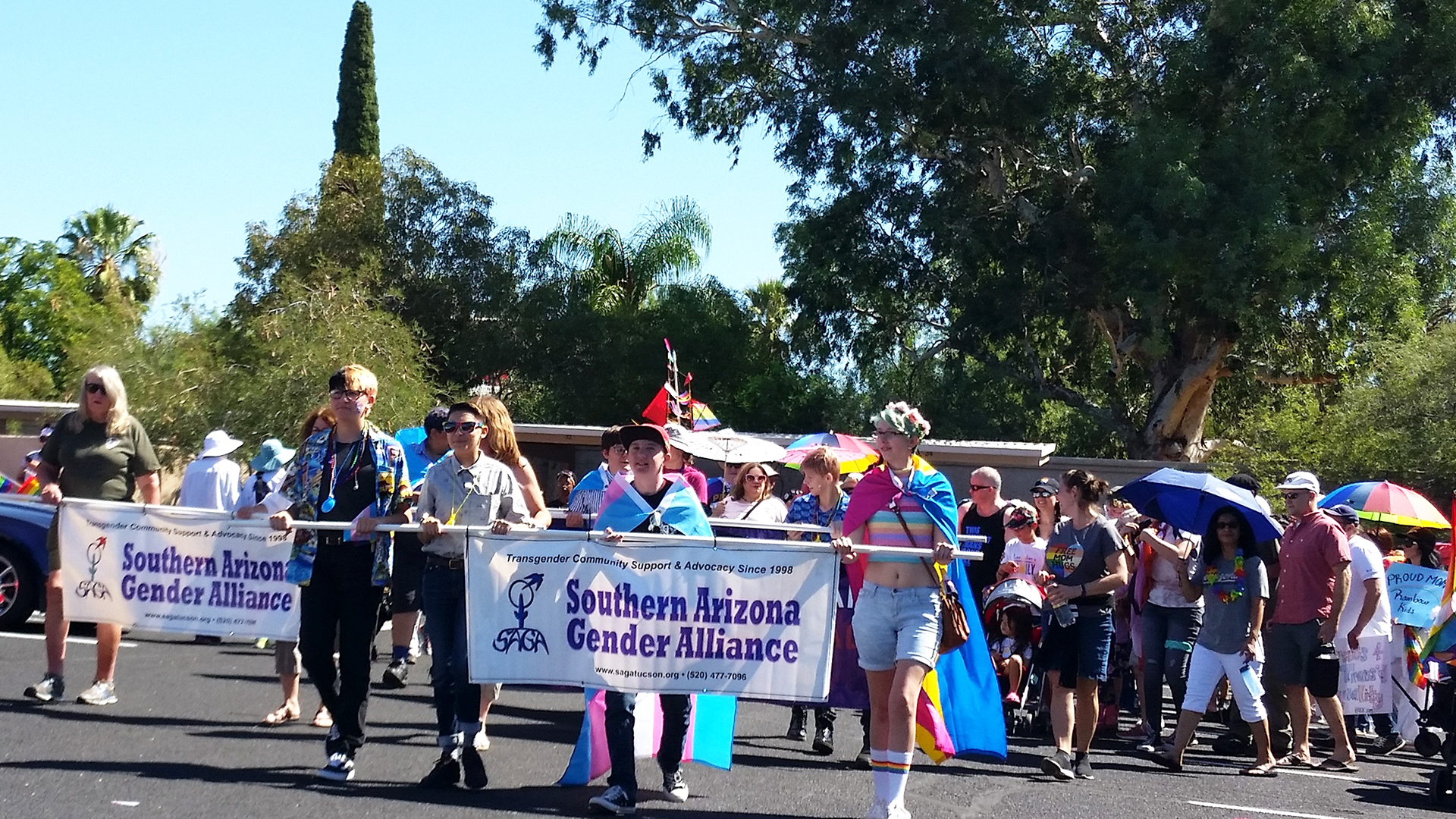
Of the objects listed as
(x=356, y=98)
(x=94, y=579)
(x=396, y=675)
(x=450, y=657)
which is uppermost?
(x=356, y=98)

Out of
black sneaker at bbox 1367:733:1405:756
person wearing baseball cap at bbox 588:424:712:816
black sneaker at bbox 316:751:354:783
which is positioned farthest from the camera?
black sneaker at bbox 1367:733:1405:756

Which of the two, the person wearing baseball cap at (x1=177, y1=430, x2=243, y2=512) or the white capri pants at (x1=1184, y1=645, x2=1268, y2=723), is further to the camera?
the person wearing baseball cap at (x1=177, y1=430, x2=243, y2=512)

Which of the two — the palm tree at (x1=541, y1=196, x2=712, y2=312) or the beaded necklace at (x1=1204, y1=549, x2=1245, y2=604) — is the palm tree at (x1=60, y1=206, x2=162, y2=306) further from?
the beaded necklace at (x1=1204, y1=549, x2=1245, y2=604)

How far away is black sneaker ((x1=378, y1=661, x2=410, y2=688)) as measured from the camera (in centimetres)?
1104

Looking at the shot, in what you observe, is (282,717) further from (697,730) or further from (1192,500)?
(1192,500)

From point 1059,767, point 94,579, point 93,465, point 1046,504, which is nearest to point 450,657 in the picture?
point 94,579

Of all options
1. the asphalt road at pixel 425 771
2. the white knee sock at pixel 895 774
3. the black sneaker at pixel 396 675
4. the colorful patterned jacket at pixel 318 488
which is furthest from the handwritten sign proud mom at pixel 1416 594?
the colorful patterned jacket at pixel 318 488

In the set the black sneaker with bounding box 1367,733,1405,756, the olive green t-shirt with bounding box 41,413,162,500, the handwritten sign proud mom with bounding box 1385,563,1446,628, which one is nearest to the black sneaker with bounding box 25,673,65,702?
the olive green t-shirt with bounding box 41,413,162,500

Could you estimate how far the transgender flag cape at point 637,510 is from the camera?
7.23 meters

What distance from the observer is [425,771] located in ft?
25.5

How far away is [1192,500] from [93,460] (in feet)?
22.4

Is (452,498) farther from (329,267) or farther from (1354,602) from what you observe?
(329,267)

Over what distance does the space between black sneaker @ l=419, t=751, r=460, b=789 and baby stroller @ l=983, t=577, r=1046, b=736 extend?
4347 millimetres

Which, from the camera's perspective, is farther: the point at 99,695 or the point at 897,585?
the point at 99,695
